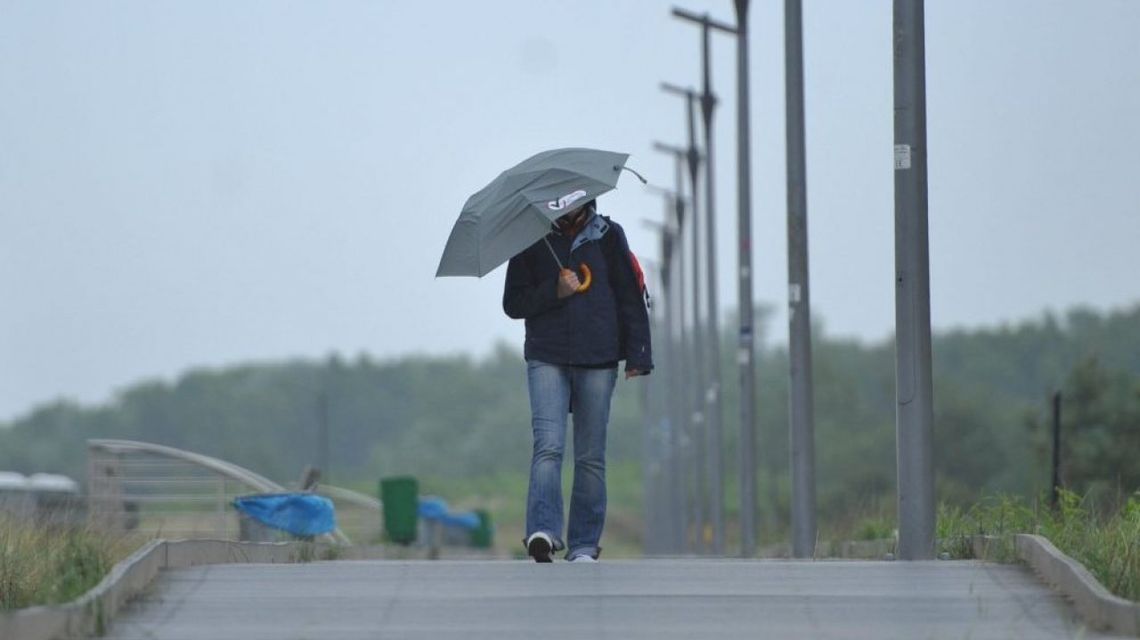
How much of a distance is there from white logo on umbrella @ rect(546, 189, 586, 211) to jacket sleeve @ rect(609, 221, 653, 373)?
272mm

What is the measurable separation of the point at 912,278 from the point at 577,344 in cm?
220

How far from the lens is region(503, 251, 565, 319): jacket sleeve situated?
14.5 meters

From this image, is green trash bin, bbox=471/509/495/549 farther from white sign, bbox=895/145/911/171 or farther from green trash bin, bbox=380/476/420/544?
white sign, bbox=895/145/911/171

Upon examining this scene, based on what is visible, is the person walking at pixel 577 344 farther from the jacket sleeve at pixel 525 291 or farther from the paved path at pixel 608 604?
the paved path at pixel 608 604

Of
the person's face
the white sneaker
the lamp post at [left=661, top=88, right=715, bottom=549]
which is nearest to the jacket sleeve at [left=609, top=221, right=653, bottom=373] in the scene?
the person's face

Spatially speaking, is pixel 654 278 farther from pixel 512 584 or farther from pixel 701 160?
pixel 512 584

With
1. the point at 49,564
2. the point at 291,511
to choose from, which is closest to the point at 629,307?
the point at 49,564

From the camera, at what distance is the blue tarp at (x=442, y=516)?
5919cm

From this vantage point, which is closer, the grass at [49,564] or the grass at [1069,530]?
the grass at [49,564]

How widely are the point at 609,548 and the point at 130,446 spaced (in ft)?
278

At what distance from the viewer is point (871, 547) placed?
1909cm

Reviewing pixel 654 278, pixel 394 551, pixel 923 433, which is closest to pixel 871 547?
pixel 923 433

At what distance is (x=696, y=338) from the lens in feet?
204

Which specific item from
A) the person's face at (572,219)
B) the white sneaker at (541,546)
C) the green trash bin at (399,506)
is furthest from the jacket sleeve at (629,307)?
the green trash bin at (399,506)
